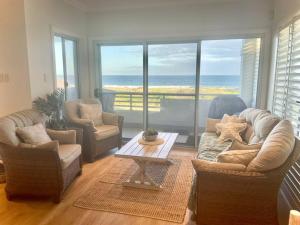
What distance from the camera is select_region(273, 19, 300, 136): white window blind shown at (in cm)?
263

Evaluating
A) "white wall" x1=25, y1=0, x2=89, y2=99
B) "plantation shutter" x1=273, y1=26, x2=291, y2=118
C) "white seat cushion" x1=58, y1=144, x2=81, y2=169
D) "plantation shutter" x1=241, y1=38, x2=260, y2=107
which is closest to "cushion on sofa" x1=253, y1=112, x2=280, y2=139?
"plantation shutter" x1=273, y1=26, x2=291, y2=118

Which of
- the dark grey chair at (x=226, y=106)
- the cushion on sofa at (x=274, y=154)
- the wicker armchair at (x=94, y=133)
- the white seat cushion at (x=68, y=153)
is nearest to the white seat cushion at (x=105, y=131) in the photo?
the wicker armchair at (x=94, y=133)

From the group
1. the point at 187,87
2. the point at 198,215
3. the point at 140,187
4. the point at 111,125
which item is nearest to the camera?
the point at 198,215

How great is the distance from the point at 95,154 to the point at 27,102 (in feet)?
4.23

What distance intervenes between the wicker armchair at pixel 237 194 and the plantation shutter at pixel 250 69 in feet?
8.37

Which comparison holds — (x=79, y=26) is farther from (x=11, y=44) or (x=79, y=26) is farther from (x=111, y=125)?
(x=111, y=125)

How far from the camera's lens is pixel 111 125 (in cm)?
416

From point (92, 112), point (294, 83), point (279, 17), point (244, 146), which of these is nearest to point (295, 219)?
point (244, 146)

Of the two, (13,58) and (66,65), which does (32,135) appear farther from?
(66,65)

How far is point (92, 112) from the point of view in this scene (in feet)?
13.3

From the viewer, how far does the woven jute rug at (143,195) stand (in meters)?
2.39

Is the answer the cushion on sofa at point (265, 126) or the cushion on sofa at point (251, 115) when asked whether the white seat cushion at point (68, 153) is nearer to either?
the cushion on sofa at point (265, 126)

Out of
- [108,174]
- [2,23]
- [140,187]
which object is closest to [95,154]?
[108,174]

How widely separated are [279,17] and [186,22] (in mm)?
1514
